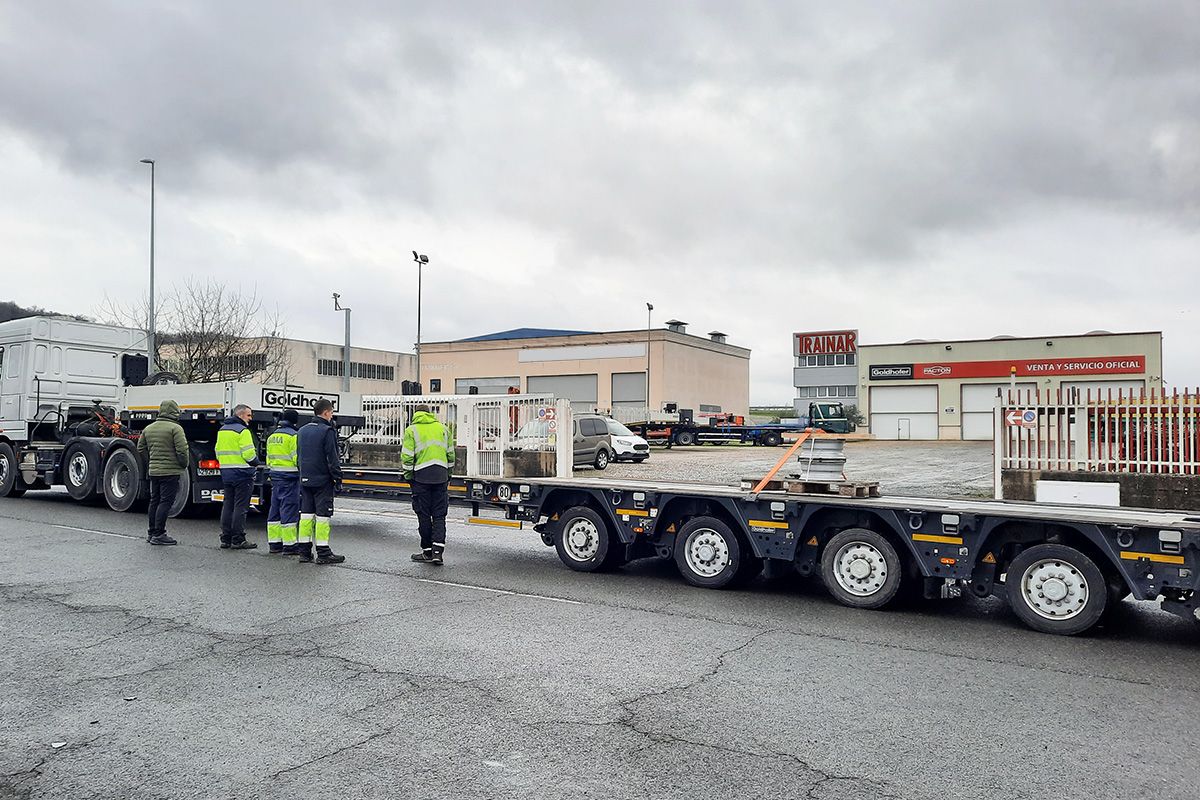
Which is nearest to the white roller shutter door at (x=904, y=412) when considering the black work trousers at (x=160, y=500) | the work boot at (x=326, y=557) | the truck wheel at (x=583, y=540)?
the truck wheel at (x=583, y=540)

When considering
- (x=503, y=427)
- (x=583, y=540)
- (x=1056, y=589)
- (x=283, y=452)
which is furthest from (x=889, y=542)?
(x=283, y=452)

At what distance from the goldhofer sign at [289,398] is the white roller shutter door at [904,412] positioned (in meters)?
44.3

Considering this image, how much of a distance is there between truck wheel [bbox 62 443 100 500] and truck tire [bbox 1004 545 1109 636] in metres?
14.4

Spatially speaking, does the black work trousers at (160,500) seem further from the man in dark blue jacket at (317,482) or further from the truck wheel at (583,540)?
the truck wheel at (583,540)

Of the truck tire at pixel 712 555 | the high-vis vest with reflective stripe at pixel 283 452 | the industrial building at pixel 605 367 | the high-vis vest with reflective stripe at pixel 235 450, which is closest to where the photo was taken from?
the truck tire at pixel 712 555

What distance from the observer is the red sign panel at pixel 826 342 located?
205 ft

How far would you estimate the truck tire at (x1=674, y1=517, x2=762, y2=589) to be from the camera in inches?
336

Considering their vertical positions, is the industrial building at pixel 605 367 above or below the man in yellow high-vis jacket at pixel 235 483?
above

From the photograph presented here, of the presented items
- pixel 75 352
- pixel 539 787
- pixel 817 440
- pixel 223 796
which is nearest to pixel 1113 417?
pixel 817 440

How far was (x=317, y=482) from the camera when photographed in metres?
10.2

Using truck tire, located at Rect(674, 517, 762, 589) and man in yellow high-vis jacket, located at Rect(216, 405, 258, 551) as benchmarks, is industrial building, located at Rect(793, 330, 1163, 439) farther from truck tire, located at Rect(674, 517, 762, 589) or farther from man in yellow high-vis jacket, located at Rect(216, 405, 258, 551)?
man in yellow high-vis jacket, located at Rect(216, 405, 258, 551)

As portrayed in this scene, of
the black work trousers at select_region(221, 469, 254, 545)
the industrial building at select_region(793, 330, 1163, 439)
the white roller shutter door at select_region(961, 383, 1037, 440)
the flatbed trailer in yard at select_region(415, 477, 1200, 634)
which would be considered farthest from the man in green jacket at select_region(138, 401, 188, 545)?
the white roller shutter door at select_region(961, 383, 1037, 440)

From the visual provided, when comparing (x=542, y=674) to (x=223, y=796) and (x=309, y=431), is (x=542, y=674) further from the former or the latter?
(x=309, y=431)

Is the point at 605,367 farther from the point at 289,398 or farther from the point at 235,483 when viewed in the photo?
the point at 235,483
